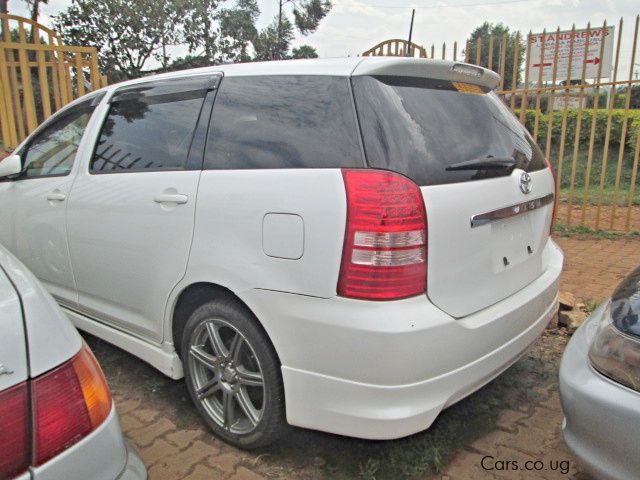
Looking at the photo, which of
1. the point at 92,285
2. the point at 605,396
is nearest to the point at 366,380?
the point at 605,396

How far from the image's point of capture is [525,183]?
7.24 feet

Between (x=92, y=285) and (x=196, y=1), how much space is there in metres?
24.2

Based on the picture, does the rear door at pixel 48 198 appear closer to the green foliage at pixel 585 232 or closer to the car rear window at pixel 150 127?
the car rear window at pixel 150 127

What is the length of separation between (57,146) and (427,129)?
2.51 metres

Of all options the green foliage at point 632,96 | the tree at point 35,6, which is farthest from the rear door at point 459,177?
the tree at point 35,6

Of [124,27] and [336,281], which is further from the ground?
[124,27]

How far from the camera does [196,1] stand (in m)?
23.6

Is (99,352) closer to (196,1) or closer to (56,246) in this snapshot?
(56,246)

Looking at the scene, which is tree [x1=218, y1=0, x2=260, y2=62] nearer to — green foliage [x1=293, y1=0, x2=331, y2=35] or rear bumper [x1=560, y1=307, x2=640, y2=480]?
green foliage [x1=293, y1=0, x2=331, y2=35]

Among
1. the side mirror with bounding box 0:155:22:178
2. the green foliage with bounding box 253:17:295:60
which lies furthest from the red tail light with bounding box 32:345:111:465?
the green foliage with bounding box 253:17:295:60

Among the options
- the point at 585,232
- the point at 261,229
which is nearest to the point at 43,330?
the point at 261,229

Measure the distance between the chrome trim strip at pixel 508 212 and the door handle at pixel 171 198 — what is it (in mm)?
1249

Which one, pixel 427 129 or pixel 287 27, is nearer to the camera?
pixel 427 129

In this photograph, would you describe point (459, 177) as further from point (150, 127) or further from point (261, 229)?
point (150, 127)
